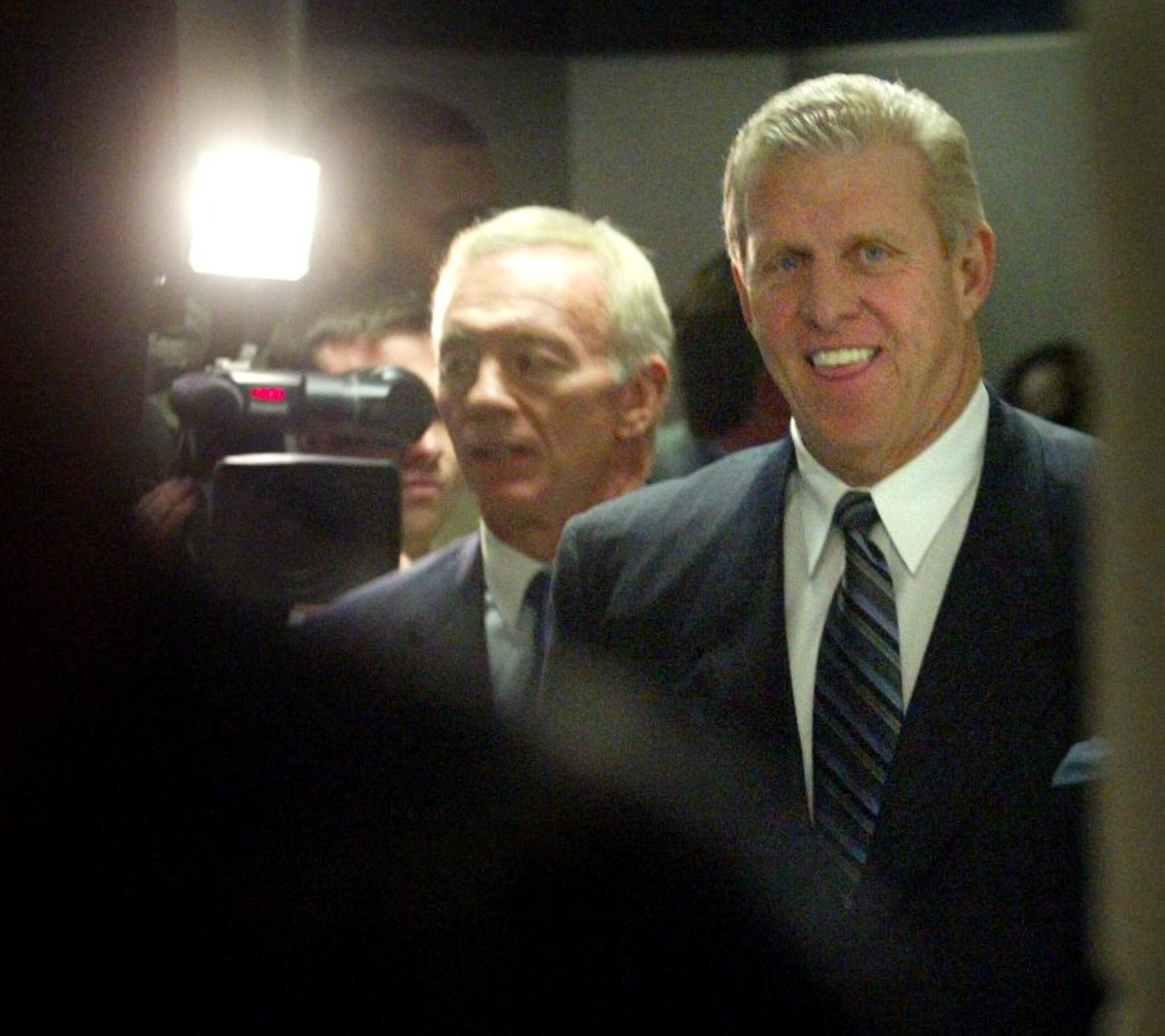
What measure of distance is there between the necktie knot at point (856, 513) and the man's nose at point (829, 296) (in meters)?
0.12

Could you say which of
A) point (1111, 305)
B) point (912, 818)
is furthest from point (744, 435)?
point (1111, 305)

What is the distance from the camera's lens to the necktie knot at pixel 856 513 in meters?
1.25

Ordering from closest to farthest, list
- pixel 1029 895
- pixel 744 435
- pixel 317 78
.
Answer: pixel 1029 895 → pixel 744 435 → pixel 317 78

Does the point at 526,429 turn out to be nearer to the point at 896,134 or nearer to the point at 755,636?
the point at 755,636

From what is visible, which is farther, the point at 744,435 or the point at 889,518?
the point at 744,435

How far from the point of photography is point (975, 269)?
126cm

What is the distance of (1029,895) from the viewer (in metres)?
1.18

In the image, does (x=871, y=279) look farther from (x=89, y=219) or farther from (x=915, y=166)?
(x=89, y=219)

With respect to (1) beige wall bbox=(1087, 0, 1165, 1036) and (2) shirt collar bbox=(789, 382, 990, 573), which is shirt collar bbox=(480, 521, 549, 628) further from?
(1) beige wall bbox=(1087, 0, 1165, 1036)

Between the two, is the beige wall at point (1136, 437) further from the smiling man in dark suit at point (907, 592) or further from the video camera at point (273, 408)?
the video camera at point (273, 408)

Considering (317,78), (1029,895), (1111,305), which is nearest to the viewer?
(1111,305)

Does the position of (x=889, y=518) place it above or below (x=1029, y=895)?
above

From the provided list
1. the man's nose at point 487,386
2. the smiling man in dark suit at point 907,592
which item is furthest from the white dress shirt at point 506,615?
the smiling man in dark suit at point 907,592

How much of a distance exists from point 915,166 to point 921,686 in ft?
1.21
